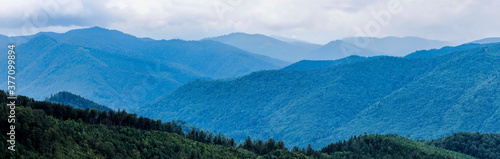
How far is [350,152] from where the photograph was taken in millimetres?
132125

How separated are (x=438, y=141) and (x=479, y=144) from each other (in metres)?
14.2

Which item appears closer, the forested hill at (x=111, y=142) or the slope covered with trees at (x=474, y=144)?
the forested hill at (x=111, y=142)

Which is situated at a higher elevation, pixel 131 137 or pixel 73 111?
pixel 73 111

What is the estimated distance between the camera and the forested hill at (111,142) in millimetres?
70312

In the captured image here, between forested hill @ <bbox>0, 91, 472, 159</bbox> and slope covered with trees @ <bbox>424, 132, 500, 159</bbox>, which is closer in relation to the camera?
forested hill @ <bbox>0, 91, 472, 159</bbox>

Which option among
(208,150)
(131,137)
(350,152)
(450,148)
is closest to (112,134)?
(131,137)

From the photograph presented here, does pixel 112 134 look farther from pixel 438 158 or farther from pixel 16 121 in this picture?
pixel 438 158

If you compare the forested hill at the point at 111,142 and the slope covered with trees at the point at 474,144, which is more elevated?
the forested hill at the point at 111,142

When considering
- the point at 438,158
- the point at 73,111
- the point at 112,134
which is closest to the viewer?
the point at 112,134

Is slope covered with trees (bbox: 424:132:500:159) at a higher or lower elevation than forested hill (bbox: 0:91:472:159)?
lower

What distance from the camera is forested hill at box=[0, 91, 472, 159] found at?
70312 millimetres

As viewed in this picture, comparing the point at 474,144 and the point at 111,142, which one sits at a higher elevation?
the point at 111,142

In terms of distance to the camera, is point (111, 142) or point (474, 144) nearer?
point (111, 142)

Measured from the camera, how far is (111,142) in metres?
85.9
